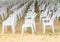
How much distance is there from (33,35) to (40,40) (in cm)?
60

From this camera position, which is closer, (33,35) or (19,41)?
(19,41)

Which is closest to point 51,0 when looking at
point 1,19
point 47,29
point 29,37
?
point 1,19

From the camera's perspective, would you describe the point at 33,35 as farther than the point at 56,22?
No

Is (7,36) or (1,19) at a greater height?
(1,19)

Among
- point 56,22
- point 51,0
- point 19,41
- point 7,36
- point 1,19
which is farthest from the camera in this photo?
point 51,0

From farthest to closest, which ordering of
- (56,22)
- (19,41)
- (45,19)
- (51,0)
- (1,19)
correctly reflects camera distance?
(51,0) → (1,19) → (56,22) → (45,19) → (19,41)

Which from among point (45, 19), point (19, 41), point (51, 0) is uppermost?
point (51, 0)

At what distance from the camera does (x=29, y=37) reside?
750 centimetres

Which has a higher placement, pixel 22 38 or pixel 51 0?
pixel 51 0

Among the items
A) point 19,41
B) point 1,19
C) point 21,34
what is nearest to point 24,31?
point 21,34

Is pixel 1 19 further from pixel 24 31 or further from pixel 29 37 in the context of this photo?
pixel 29 37

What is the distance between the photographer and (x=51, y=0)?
17.1 metres

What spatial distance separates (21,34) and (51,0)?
9.85 meters

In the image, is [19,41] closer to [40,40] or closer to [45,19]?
[40,40]
